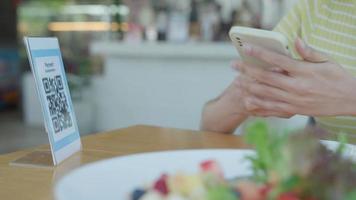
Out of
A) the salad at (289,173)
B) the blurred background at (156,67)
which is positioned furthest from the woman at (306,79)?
the blurred background at (156,67)

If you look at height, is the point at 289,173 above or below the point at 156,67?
above

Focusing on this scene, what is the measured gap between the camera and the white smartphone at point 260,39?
2.85ft

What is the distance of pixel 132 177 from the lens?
2.07 ft

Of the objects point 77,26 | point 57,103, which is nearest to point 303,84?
point 57,103

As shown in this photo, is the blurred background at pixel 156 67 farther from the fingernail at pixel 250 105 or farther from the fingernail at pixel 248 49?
the fingernail at pixel 248 49

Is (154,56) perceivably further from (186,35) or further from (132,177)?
(132,177)

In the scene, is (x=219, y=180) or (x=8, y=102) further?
(x=8, y=102)

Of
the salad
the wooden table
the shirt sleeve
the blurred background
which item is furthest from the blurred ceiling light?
the salad

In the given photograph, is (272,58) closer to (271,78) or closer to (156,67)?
(271,78)

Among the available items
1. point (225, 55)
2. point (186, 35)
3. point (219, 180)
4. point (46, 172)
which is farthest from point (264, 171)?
point (186, 35)

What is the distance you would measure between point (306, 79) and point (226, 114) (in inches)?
10.3

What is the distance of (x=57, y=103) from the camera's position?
2.93 feet

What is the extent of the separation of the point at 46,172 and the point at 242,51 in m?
0.38

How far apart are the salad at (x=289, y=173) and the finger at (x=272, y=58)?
0.48 m
